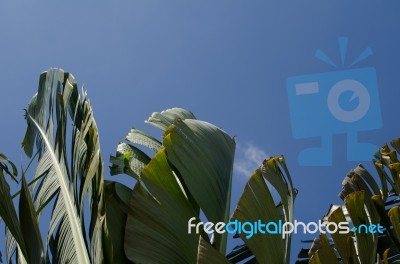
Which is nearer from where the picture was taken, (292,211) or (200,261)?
(200,261)

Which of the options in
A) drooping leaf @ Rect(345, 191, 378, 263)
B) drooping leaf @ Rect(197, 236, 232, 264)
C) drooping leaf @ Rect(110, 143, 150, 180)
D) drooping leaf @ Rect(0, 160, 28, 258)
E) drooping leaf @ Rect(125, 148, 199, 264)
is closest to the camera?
drooping leaf @ Rect(0, 160, 28, 258)

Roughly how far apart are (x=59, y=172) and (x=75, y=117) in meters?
0.32

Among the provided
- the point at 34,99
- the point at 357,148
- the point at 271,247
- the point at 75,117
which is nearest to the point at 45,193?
the point at 75,117

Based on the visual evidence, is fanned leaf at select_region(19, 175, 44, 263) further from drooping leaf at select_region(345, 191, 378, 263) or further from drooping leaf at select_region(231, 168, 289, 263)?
drooping leaf at select_region(345, 191, 378, 263)

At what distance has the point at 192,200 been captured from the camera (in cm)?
238

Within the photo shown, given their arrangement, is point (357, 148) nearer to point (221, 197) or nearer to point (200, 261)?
point (221, 197)

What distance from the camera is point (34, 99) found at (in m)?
3.16

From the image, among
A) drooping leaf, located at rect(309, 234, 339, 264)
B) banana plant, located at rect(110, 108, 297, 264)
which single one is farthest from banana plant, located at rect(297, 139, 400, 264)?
banana plant, located at rect(110, 108, 297, 264)

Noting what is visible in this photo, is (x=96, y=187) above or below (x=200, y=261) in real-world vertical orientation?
above

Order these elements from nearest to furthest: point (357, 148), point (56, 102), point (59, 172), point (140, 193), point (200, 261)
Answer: point (200, 261), point (140, 193), point (59, 172), point (56, 102), point (357, 148)

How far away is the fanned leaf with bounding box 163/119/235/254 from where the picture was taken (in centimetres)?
233

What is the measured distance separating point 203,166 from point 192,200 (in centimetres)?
17

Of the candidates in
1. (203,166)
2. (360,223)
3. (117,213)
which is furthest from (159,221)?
(360,223)

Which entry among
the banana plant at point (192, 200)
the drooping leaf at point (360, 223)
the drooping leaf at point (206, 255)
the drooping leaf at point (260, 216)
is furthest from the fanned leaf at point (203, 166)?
the drooping leaf at point (360, 223)
